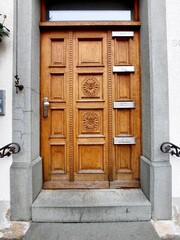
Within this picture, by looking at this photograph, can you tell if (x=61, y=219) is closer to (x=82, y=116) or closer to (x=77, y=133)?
(x=77, y=133)

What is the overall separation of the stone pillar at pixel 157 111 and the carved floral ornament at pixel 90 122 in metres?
0.74

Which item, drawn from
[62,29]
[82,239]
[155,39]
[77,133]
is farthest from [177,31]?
[82,239]

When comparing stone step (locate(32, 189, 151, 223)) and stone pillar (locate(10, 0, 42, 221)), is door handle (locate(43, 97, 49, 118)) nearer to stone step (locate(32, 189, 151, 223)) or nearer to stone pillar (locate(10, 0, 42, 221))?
stone pillar (locate(10, 0, 42, 221))

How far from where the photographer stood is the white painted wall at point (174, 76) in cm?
266

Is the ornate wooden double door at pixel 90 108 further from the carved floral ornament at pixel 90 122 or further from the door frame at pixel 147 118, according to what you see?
the door frame at pixel 147 118

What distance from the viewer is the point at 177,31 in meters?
2.74

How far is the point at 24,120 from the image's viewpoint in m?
2.66

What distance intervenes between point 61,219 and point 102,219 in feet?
1.62

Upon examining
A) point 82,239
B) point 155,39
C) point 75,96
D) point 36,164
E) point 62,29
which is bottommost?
point 82,239

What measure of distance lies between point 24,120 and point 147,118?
1.58m

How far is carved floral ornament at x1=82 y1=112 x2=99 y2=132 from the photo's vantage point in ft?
10.2

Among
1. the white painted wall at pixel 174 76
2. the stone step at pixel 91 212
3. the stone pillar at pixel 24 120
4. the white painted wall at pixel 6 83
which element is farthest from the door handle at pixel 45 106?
the white painted wall at pixel 174 76

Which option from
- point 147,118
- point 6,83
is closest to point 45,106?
point 6,83

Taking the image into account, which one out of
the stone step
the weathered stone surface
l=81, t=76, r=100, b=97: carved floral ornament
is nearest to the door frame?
the stone step
